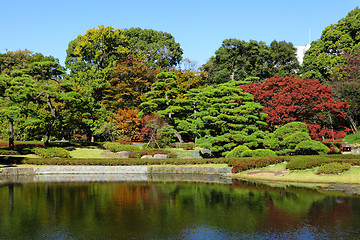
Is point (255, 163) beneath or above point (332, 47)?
beneath

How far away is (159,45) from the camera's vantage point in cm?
6738

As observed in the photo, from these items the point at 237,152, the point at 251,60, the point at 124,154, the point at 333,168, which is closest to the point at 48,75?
the point at 124,154

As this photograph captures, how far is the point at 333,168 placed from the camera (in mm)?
21094

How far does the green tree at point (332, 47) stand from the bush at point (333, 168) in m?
32.6

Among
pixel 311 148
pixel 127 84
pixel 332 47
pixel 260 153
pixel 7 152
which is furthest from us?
pixel 332 47

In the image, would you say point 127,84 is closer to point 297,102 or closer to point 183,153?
point 183,153

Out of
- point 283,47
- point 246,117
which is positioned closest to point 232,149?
point 246,117

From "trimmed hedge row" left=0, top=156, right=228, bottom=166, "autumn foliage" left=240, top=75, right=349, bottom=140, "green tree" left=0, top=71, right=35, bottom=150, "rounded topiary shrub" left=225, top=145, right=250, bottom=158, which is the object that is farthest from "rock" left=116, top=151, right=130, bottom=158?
"autumn foliage" left=240, top=75, right=349, bottom=140

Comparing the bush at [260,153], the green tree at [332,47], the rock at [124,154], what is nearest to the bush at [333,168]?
the bush at [260,153]

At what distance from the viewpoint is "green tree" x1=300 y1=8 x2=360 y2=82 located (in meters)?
51.2

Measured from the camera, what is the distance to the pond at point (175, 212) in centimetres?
1036

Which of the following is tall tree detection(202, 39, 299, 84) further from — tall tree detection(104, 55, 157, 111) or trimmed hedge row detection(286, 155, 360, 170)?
trimmed hedge row detection(286, 155, 360, 170)

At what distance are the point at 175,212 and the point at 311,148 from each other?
722 inches

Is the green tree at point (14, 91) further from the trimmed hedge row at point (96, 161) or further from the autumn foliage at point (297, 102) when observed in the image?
the autumn foliage at point (297, 102)
